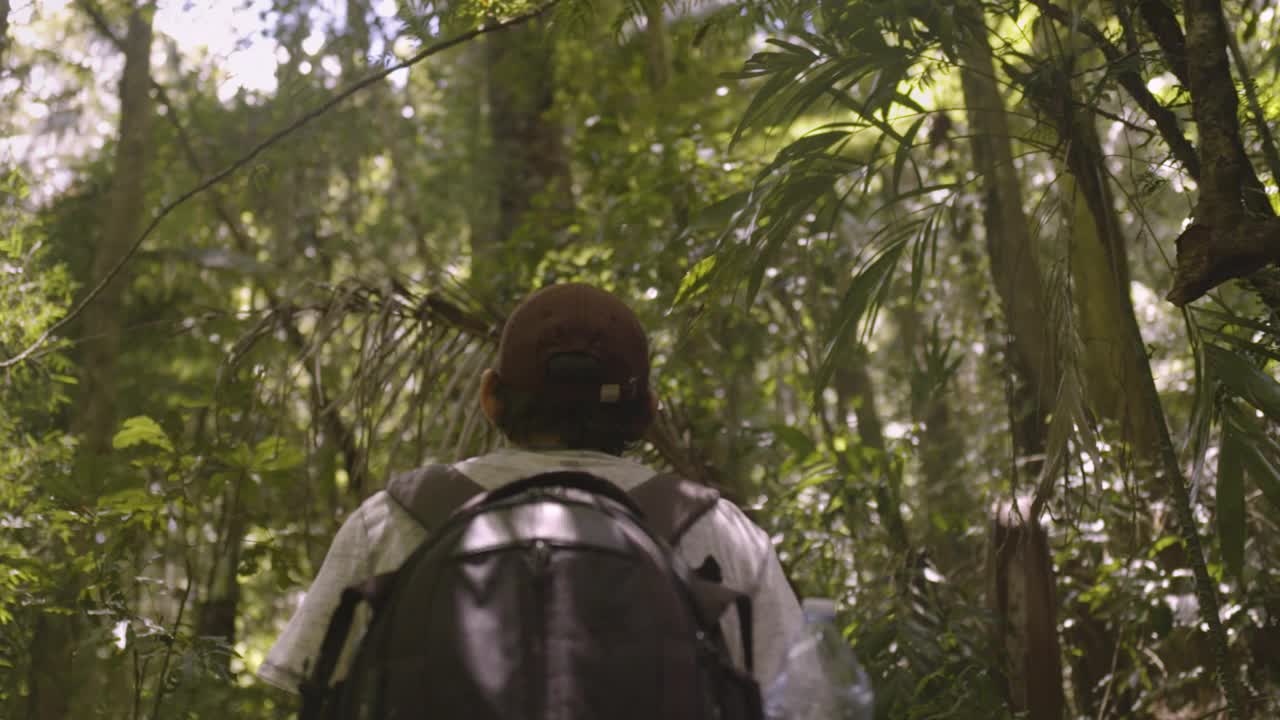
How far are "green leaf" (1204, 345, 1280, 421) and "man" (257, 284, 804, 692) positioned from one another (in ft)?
3.38

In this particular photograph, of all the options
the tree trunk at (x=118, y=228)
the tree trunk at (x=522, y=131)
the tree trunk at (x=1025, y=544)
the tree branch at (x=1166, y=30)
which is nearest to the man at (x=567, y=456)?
the tree trunk at (x=1025, y=544)

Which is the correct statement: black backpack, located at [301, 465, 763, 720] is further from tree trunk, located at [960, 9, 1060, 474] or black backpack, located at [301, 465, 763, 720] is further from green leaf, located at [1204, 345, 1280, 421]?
tree trunk, located at [960, 9, 1060, 474]

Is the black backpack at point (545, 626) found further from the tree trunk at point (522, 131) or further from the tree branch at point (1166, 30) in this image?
the tree trunk at point (522, 131)

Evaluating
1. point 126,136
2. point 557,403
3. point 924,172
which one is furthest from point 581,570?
point 924,172

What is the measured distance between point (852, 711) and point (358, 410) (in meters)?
1.90

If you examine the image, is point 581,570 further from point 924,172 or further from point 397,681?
point 924,172

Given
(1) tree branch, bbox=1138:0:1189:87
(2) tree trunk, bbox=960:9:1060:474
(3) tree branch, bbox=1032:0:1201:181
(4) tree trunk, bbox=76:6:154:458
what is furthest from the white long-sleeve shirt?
(4) tree trunk, bbox=76:6:154:458

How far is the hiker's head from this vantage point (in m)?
1.75

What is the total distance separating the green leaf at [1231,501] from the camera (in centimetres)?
214

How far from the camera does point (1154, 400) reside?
231 cm

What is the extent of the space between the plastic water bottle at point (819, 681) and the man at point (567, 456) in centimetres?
3

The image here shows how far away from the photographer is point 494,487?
1.68 meters

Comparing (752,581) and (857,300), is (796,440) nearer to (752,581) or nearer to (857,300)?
(857,300)

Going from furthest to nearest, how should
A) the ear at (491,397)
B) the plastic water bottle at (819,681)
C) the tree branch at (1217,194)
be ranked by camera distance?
the tree branch at (1217,194) < the ear at (491,397) < the plastic water bottle at (819,681)
